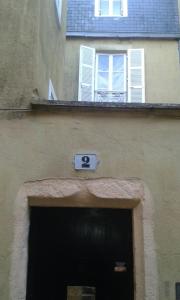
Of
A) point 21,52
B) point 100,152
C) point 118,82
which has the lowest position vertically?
point 100,152

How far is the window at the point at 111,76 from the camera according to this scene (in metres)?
10.8

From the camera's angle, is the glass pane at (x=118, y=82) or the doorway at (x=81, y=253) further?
the glass pane at (x=118, y=82)

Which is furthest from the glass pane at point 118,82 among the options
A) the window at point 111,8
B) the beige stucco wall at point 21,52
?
the beige stucco wall at point 21,52

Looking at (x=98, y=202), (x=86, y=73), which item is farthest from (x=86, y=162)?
(x=86, y=73)

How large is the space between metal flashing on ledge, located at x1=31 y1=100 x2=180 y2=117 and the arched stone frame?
0.71m

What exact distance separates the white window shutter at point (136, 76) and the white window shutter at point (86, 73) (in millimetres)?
945

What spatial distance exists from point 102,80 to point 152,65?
4.44 ft

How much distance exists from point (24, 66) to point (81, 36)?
733cm

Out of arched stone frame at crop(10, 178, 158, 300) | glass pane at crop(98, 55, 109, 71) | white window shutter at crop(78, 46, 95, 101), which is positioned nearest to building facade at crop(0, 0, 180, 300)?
arched stone frame at crop(10, 178, 158, 300)

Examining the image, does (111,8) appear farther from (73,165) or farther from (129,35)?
(73,165)

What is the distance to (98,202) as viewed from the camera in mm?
4230

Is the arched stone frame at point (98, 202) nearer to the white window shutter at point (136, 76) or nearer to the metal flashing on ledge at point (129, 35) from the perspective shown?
the white window shutter at point (136, 76)

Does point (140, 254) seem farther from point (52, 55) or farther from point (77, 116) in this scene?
point (52, 55)

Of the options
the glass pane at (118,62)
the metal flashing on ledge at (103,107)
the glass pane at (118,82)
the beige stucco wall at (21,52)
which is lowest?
the metal flashing on ledge at (103,107)
